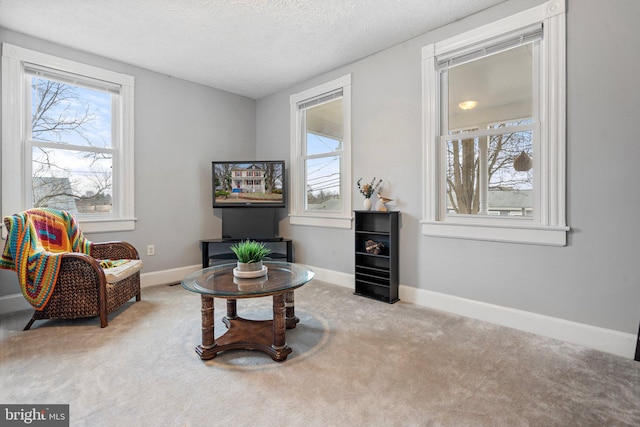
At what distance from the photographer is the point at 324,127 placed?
399 cm

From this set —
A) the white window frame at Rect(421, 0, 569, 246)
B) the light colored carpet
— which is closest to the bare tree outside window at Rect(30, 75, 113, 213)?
the light colored carpet

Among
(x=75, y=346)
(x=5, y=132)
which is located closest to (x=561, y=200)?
(x=75, y=346)

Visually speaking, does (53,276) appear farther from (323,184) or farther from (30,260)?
Answer: (323,184)

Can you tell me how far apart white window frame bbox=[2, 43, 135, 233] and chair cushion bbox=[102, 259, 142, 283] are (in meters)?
0.82

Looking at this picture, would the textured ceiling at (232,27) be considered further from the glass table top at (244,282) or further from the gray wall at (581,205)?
the glass table top at (244,282)

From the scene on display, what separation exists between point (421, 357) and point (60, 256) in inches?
106

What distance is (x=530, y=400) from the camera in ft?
5.00

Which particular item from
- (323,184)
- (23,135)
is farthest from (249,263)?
(23,135)

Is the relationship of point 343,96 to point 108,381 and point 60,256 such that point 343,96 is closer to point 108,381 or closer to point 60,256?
point 60,256

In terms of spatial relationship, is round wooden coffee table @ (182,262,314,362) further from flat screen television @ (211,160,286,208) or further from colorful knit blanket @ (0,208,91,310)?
flat screen television @ (211,160,286,208)

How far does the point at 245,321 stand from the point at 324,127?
2.61m

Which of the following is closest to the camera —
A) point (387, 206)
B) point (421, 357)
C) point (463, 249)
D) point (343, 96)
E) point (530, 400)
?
point (530, 400)

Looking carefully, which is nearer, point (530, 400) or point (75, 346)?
point (530, 400)

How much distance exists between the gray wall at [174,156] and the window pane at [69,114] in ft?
1.00
